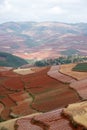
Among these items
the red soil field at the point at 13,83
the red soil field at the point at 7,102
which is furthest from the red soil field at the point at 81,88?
the red soil field at the point at 13,83

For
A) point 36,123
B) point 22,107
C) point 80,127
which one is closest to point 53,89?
point 22,107

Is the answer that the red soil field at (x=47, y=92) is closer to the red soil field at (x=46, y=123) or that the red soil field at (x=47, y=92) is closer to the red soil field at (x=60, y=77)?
the red soil field at (x=60, y=77)

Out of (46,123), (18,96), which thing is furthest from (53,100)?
(46,123)

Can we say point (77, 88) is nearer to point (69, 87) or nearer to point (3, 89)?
point (69, 87)

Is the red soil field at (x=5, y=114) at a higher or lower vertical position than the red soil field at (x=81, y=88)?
lower

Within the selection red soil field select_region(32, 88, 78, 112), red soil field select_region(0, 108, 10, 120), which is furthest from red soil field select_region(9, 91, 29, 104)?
red soil field select_region(0, 108, 10, 120)

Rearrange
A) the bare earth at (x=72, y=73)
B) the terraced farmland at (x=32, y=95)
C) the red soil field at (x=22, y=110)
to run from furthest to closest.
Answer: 1. the bare earth at (x=72, y=73)
2. the terraced farmland at (x=32, y=95)
3. the red soil field at (x=22, y=110)

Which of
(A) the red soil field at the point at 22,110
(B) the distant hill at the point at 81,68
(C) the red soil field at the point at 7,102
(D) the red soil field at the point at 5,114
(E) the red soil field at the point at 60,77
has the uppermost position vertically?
(B) the distant hill at the point at 81,68

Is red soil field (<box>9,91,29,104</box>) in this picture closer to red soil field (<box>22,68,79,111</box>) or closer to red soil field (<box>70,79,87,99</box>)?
red soil field (<box>22,68,79,111</box>)
